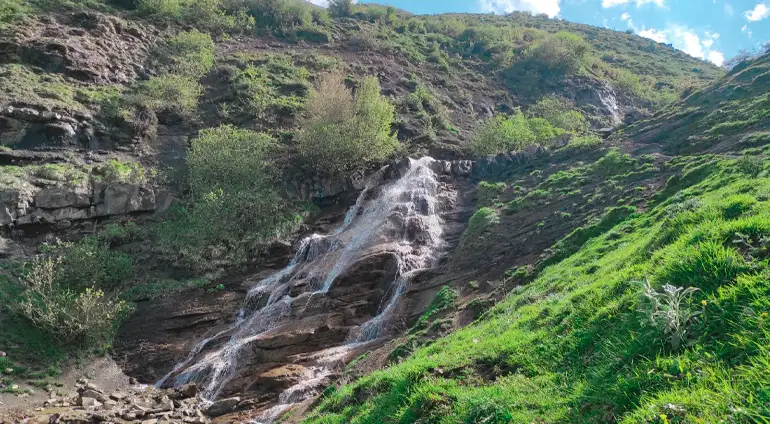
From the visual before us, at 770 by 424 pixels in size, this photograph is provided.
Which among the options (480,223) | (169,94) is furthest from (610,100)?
(169,94)

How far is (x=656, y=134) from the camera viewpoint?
28.3 m

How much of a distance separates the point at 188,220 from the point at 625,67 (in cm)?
7735

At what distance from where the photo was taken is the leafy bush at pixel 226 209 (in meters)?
24.8

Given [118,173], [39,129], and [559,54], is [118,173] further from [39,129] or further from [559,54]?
[559,54]

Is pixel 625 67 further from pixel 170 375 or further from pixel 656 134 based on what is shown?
pixel 170 375

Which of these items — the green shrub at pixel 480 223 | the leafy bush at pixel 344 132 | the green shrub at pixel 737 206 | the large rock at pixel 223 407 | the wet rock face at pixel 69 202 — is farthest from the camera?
the leafy bush at pixel 344 132

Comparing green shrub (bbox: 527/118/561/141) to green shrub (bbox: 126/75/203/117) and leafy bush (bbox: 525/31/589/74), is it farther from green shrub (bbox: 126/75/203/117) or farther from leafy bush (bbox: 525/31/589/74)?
green shrub (bbox: 126/75/203/117)

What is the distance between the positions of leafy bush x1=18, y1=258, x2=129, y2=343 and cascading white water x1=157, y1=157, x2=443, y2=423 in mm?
4432

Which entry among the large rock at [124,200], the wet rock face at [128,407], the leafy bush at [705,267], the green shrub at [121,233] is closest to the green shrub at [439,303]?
the wet rock face at [128,407]

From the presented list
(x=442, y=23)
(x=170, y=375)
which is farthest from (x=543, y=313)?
(x=442, y=23)

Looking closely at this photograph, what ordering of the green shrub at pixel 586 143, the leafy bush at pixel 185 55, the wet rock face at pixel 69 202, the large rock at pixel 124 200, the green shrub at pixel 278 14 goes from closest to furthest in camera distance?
the wet rock face at pixel 69 202, the large rock at pixel 124 200, the green shrub at pixel 586 143, the leafy bush at pixel 185 55, the green shrub at pixel 278 14

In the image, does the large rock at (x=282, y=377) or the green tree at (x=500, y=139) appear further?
the green tree at (x=500, y=139)

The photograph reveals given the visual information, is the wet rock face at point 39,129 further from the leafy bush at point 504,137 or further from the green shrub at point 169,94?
the leafy bush at point 504,137

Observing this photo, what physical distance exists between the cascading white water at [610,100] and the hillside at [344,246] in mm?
8945
